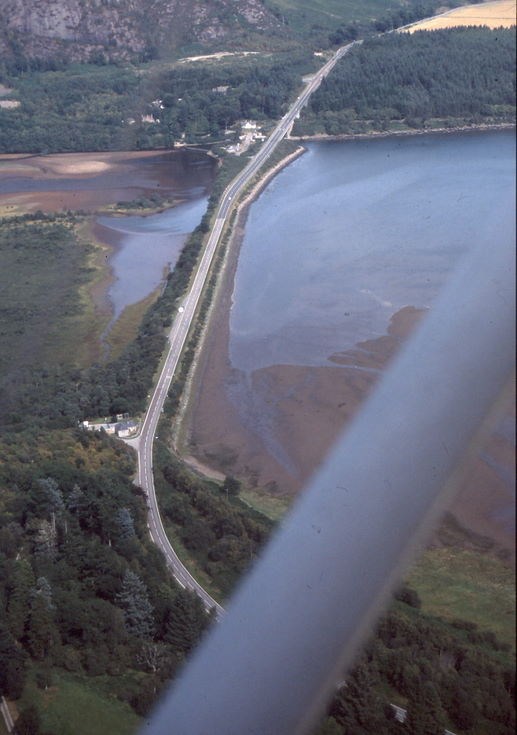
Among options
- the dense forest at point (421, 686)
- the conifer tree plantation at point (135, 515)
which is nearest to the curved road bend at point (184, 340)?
the conifer tree plantation at point (135, 515)

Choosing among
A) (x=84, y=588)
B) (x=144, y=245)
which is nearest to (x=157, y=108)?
(x=144, y=245)

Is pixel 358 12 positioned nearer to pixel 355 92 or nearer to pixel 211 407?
pixel 355 92

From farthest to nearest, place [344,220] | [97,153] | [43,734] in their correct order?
[97,153]
[344,220]
[43,734]

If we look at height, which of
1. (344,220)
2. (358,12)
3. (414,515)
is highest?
(358,12)

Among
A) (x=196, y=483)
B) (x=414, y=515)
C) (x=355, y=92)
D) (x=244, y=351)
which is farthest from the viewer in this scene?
(x=355, y=92)

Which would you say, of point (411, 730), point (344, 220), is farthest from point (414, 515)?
point (344, 220)

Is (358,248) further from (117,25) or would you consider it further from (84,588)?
(117,25)

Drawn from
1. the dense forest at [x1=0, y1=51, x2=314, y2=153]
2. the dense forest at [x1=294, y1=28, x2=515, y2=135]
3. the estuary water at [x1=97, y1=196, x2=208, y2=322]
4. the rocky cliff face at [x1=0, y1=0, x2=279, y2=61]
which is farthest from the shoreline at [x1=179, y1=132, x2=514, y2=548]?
the rocky cliff face at [x1=0, y1=0, x2=279, y2=61]
